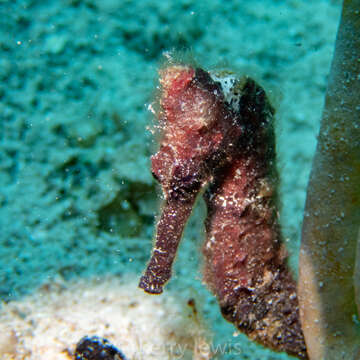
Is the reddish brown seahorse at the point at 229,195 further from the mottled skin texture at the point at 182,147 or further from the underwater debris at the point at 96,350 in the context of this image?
the underwater debris at the point at 96,350

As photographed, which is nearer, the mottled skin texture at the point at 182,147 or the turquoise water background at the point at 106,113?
the mottled skin texture at the point at 182,147

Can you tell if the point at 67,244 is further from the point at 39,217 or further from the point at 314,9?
the point at 314,9

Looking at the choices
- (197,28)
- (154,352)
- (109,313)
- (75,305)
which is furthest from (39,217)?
(197,28)

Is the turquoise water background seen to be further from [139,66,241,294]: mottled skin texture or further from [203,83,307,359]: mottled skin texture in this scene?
[139,66,241,294]: mottled skin texture

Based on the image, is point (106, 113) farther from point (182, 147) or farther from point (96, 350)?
point (96, 350)

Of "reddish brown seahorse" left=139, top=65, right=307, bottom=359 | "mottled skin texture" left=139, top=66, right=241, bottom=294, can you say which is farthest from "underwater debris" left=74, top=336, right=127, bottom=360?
"mottled skin texture" left=139, top=66, right=241, bottom=294

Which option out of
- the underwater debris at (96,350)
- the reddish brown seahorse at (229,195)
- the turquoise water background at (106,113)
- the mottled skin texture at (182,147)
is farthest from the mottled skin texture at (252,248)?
the underwater debris at (96,350)

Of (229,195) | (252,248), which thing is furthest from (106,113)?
(252,248)
